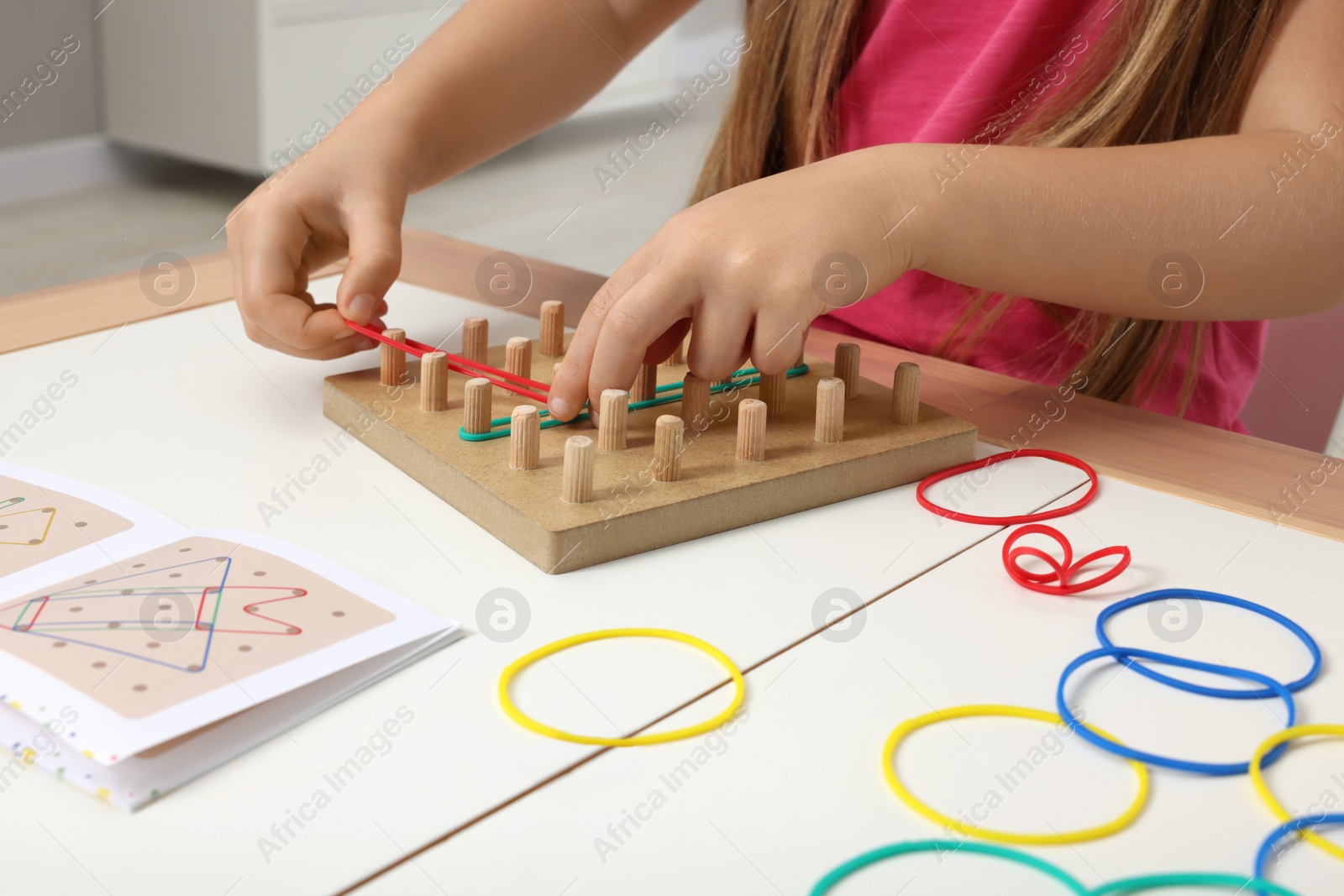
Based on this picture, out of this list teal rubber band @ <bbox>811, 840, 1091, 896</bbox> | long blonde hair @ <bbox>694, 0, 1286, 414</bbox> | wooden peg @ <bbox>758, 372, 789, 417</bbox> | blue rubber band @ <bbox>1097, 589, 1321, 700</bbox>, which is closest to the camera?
teal rubber band @ <bbox>811, 840, 1091, 896</bbox>

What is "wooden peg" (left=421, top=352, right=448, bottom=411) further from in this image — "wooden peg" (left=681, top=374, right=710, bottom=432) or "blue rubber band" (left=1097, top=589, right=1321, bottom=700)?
"blue rubber band" (left=1097, top=589, right=1321, bottom=700)

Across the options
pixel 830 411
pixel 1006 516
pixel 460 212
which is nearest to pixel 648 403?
pixel 830 411

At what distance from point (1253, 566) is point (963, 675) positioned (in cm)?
20

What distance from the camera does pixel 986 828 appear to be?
38 centimetres

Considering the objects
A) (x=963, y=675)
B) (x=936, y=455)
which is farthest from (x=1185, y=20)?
(x=963, y=675)

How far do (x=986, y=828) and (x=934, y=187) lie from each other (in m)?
0.40

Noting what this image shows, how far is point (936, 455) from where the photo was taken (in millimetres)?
663

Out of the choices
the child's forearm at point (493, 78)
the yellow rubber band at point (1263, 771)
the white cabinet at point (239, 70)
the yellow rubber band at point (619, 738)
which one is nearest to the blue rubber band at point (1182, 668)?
the yellow rubber band at point (1263, 771)

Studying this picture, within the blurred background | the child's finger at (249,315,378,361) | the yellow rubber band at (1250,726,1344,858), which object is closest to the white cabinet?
the blurred background

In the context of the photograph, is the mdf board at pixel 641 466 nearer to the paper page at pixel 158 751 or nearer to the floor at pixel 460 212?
the paper page at pixel 158 751

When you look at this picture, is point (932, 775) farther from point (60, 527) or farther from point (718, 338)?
point (60, 527)

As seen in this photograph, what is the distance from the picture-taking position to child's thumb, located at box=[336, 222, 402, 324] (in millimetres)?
727

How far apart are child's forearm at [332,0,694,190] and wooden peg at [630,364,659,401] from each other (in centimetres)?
28

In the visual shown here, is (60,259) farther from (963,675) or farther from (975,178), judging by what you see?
(963,675)
